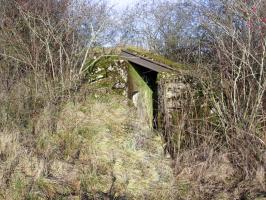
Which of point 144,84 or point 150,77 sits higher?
point 150,77

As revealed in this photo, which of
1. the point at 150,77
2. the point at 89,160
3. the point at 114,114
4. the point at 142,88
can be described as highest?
the point at 150,77

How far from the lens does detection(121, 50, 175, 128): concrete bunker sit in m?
7.46

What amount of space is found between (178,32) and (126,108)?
722cm

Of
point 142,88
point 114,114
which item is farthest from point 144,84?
point 114,114

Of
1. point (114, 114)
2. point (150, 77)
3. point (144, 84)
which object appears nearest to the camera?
point (114, 114)

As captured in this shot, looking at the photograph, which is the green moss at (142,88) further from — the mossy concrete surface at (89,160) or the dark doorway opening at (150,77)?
the mossy concrete surface at (89,160)

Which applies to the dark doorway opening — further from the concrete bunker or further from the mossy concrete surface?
the mossy concrete surface

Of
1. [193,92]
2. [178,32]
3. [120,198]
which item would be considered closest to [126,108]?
[193,92]

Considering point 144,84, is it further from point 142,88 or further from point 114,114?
point 114,114

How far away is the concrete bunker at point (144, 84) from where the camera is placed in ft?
24.5

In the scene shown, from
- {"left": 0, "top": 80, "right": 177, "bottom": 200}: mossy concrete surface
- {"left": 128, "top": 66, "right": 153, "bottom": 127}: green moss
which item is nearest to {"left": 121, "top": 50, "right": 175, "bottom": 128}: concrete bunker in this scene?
{"left": 128, "top": 66, "right": 153, "bottom": 127}: green moss

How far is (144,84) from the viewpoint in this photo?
8.20m

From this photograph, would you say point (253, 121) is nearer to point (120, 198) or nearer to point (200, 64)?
point (200, 64)

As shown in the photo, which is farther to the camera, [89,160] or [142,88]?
[142,88]
